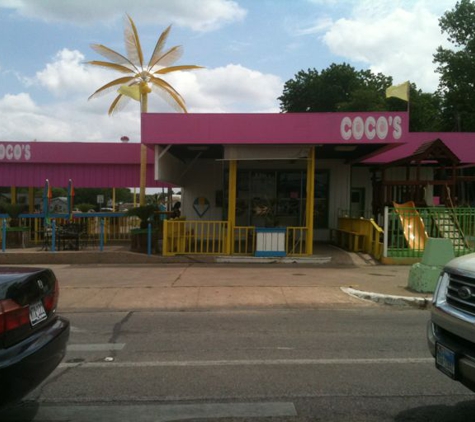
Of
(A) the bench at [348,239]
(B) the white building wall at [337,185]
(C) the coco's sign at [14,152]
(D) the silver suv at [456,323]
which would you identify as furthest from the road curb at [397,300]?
(C) the coco's sign at [14,152]

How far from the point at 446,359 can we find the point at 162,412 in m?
2.26

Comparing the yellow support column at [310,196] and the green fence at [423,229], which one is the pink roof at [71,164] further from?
the green fence at [423,229]

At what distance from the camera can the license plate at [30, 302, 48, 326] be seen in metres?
3.48

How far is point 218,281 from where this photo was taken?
988 cm

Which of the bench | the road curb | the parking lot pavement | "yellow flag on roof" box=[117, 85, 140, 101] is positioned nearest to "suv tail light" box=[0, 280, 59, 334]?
the parking lot pavement

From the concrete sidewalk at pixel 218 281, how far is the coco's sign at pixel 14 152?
608cm

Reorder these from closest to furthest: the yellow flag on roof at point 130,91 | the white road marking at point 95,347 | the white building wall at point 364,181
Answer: the white road marking at point 95,347
the yellow flag on roof at point 130,91
the white building wall at point 364,181

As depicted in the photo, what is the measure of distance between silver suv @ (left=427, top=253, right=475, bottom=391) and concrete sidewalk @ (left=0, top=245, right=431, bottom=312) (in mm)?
4481

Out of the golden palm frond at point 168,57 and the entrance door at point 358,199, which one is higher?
the golden palm frond at point 168,57

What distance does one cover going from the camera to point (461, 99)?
33.5 m

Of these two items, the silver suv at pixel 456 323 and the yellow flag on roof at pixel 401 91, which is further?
the yellow flag on roof at pixel 401 91

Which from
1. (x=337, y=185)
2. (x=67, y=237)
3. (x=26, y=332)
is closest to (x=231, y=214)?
(x=67, y=237)

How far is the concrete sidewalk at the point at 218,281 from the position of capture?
26.6ft

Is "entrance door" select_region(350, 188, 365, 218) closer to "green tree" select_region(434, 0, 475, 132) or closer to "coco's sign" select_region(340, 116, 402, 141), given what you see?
"coco's sign" select_region(340, 116, 402, 141)
